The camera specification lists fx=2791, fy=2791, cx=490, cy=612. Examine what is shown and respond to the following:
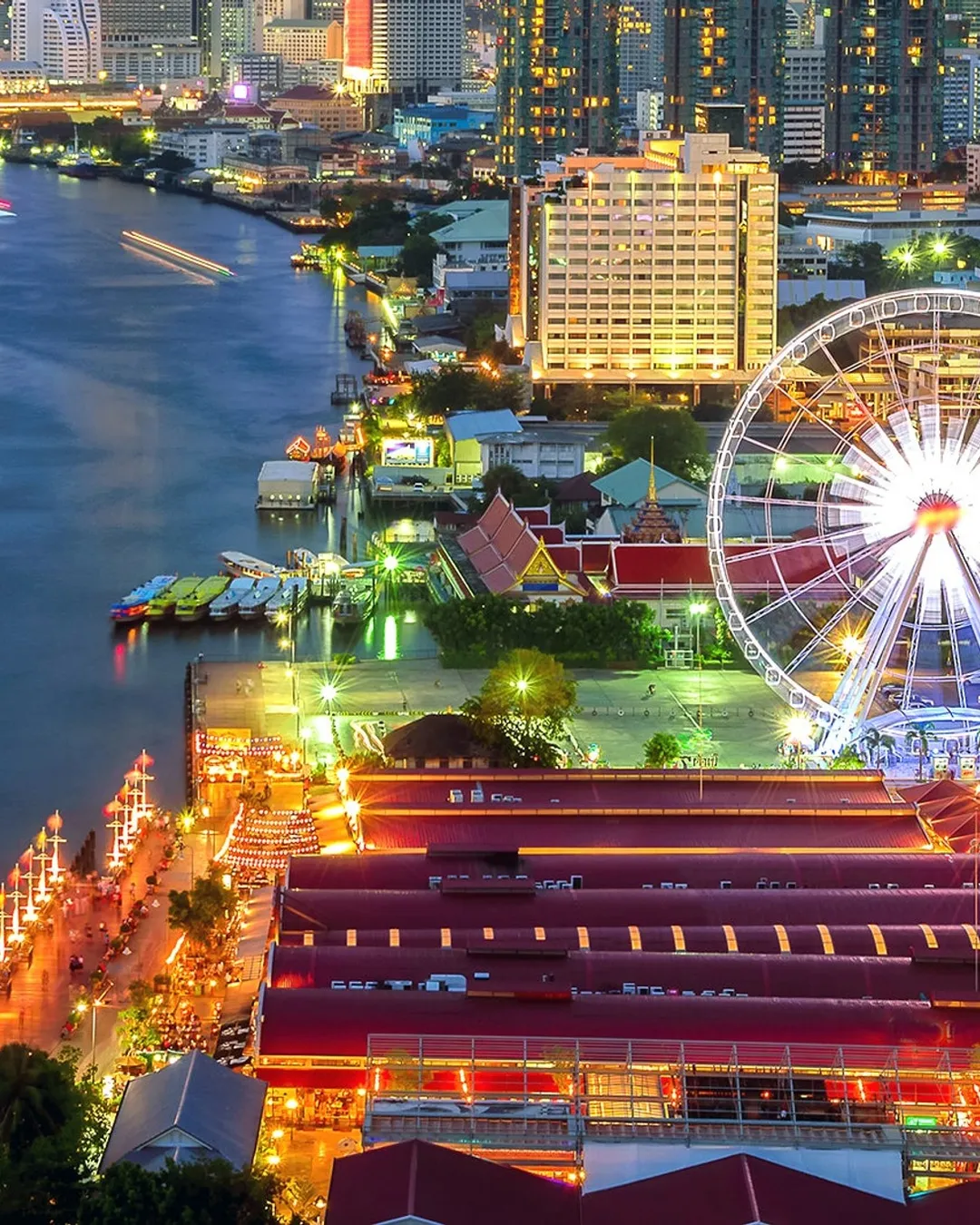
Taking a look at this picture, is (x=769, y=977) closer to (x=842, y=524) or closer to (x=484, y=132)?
(x=842, y=524)

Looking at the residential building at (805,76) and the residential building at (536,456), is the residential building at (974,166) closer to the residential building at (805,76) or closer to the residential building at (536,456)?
the residential building at (805,76)

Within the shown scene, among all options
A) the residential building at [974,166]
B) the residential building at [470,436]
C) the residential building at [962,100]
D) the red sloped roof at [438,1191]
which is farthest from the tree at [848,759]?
the residential building at [962,100]

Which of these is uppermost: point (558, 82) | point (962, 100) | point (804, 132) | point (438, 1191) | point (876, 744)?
point (558, 82)

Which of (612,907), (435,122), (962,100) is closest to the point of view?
(612,907)

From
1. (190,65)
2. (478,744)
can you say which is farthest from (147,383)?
(190,65)

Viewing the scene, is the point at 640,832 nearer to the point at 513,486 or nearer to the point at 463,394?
the point at 513,486

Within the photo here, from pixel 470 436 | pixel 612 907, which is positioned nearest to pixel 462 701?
pixel 612 907
